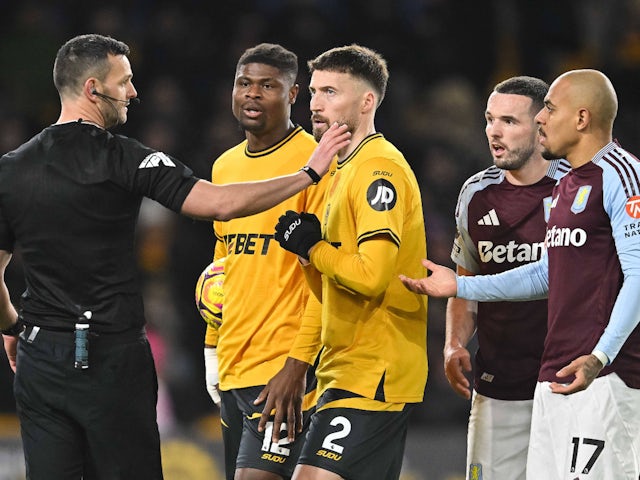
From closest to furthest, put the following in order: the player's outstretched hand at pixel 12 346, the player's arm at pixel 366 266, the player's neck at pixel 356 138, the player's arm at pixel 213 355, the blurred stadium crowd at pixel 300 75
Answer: the player's arm at pixel 366 266
the player's neck at pixel 356 138
the player's outstretched hand at pixel 12 346
the player's arm at pixel 213 355
the blurred stadium crowd at pixel 300 75

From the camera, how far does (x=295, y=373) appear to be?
5512 millimetres

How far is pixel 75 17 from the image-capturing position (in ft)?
40.9

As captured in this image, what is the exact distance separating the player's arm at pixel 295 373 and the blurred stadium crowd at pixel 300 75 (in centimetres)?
443

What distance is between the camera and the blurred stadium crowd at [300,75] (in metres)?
10.4

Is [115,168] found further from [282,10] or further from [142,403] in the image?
[282,10]

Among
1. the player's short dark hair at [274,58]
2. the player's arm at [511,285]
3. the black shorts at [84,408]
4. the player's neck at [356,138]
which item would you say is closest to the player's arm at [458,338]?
the player's arm at [511,285]

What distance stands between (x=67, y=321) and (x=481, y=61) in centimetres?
947

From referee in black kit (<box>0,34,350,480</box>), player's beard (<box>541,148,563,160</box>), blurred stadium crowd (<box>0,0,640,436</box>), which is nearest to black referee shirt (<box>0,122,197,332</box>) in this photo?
referee in black kit (<box>0,34,350,480</box>)

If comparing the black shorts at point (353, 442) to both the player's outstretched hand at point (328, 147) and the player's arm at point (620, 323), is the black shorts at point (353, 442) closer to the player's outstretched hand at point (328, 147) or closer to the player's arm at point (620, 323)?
the player's arm at point (620, 323)

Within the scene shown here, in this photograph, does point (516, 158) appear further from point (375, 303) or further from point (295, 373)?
point (295, 373)

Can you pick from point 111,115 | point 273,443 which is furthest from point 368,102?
point 273,443

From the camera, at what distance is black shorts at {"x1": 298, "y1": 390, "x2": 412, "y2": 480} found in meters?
5.12

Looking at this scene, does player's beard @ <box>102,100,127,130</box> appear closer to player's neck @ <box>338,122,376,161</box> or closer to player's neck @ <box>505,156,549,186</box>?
player's neck @ <box>338,122,376,161</box>

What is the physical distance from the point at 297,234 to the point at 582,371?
141cm
